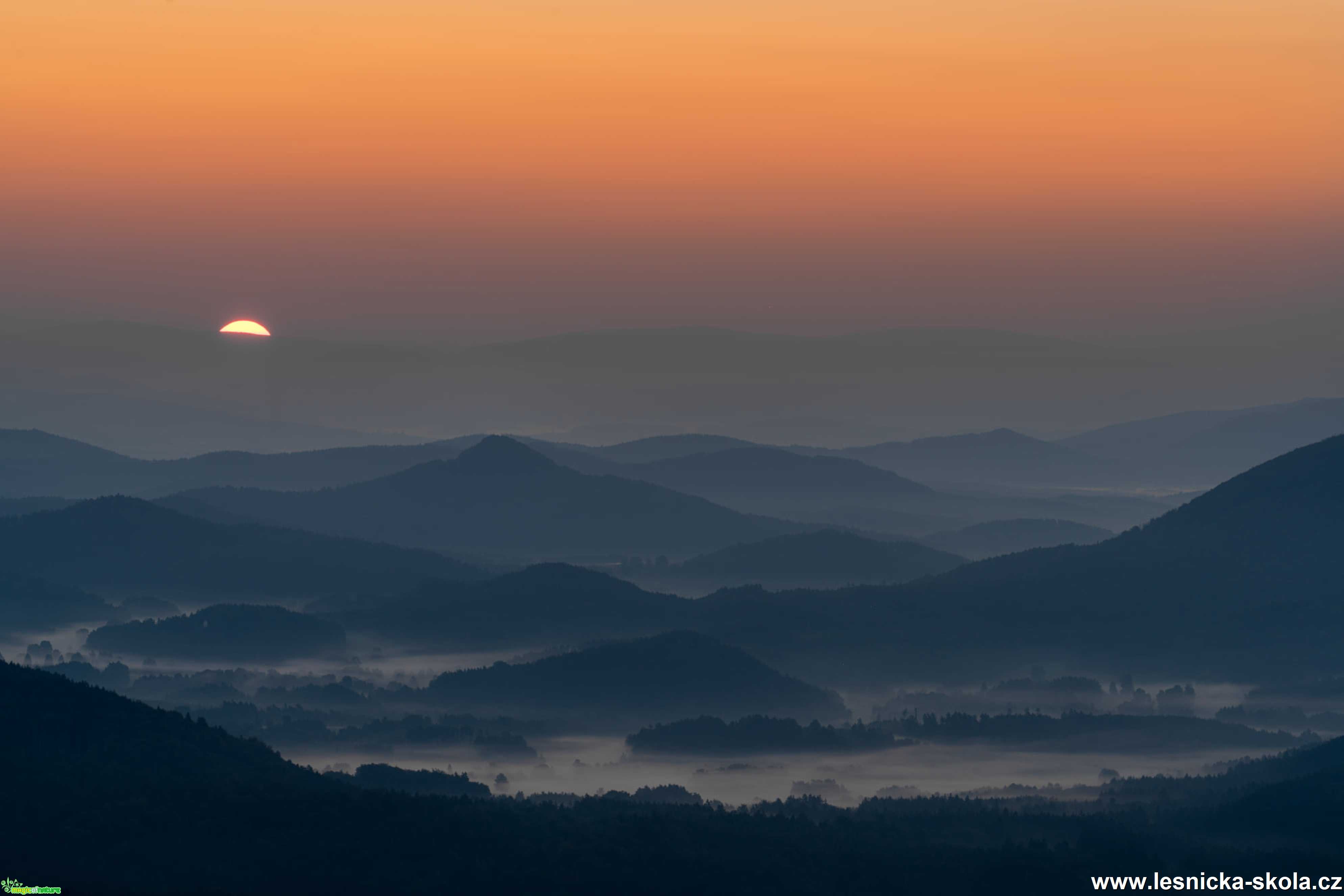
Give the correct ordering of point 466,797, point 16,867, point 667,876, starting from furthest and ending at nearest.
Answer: point 466,797
point 667,876
point 16,867

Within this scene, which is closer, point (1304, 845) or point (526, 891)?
point (526, 891)

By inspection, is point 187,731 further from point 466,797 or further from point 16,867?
point 16,867

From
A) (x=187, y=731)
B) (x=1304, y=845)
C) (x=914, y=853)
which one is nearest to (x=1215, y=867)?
(x=1304, y=845)

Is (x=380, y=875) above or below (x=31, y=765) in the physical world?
below

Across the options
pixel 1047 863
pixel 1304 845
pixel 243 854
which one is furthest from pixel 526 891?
pixel 1304 845

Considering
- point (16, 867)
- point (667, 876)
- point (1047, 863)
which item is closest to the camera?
point (16, 867)

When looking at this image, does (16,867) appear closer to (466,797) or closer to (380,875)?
(380,875)
